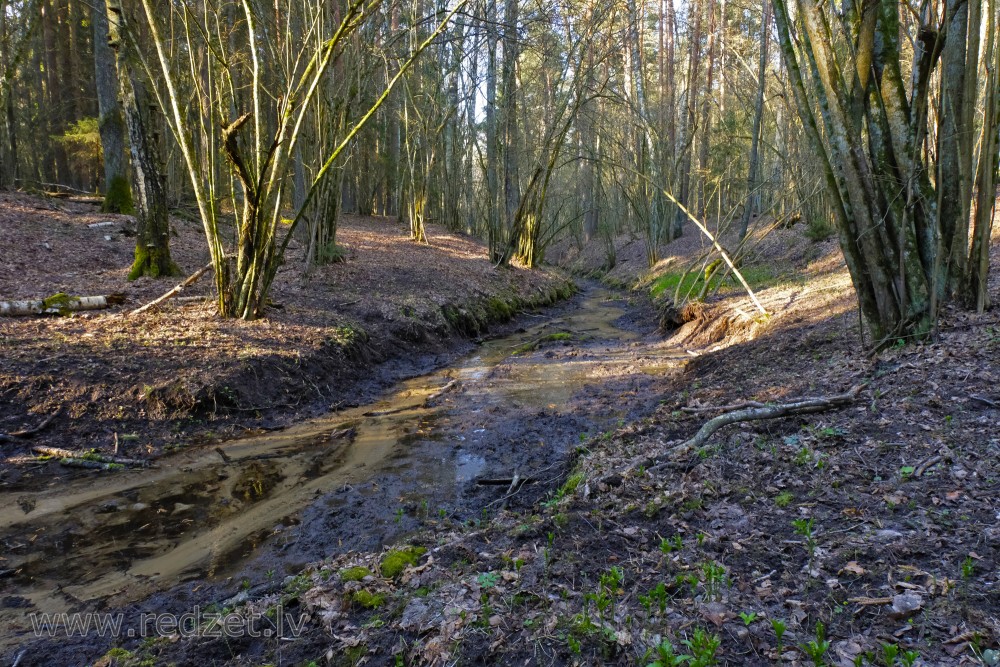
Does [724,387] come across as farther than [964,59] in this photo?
Yes

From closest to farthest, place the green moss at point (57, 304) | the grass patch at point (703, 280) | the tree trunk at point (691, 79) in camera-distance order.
A: the green moss at point (57, 304) < the grass patch at point (703, 280) < the tree trunk at point (691, 79)

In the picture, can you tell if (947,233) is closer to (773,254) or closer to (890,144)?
(890,144)

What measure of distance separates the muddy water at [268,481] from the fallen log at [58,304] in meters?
3.81

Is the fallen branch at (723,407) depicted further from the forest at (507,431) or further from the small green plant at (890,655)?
the small green plant at (890,655)

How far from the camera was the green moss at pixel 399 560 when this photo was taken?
3.49m

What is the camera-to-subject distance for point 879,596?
266 cm

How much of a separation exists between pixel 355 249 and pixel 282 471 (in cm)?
1114

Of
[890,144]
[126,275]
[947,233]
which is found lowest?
[126,275]

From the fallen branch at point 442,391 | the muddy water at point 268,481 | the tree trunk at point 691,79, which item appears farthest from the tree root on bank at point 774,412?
the tree trunk at point 691,79

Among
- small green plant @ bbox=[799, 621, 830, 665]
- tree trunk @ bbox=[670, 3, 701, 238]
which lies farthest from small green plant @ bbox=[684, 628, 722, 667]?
tree trunk @ bbox=[670, 3, 701, 238]

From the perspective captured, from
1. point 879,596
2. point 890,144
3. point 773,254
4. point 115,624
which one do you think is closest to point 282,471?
point 115,624

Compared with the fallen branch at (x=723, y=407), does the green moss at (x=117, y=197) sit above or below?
above

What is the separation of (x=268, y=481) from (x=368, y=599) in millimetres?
2506

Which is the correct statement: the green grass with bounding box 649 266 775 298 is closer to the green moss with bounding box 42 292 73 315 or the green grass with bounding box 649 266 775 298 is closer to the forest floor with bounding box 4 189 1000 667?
the forest floor with bounding box 4 189 1000 667
